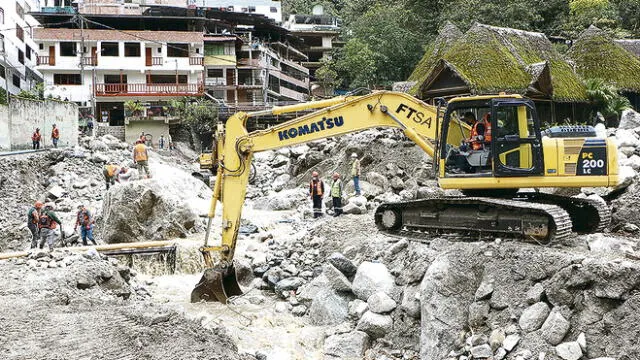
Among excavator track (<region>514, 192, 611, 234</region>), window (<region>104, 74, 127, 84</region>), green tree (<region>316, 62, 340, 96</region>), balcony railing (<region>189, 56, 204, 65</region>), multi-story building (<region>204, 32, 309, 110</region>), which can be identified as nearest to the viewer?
excavator track (<region>514, 192, 611, 234</region>)

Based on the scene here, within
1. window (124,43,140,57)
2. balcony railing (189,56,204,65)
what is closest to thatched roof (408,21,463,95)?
balcony railing (189,56,204,65)

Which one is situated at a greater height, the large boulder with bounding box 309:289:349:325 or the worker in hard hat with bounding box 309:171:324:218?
the worker in hard hat with bounding box 309:171:324:218

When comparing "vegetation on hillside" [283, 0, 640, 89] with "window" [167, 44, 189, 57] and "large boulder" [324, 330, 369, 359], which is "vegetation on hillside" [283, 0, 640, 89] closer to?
"window" [167, 44, 189, 57]

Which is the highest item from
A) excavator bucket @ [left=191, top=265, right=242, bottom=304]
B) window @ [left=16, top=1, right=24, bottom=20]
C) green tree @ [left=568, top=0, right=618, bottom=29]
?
window @ [left=16, top=1, right=24, bottom=20]

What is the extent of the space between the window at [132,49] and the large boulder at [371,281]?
3822cm

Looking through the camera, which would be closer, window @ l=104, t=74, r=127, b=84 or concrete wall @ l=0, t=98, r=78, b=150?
concrete wall @ l=0, t=98, r=78, b=150

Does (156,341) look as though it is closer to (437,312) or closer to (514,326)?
(437,312)

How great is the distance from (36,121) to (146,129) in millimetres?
12732

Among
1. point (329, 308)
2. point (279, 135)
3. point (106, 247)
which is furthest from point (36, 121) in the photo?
point (329, 308)

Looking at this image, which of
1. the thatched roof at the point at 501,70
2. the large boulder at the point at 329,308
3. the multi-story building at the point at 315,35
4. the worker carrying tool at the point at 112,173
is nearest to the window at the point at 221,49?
the multi-story building at the point at 315,35

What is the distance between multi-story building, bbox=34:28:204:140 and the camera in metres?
43.8

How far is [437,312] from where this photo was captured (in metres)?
9.21

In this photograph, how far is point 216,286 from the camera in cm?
1226

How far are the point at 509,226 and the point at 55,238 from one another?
11307 millimetres
